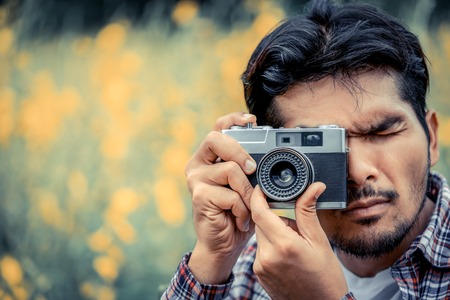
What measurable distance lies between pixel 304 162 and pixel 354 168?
13 centimetres

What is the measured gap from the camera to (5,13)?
2.94 meters

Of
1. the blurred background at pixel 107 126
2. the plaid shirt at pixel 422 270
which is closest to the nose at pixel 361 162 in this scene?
the plaid shirt at pixel 422 270

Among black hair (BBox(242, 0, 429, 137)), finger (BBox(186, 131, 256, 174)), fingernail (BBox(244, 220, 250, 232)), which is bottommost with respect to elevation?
fingernail (BBox(244, 220, 250, 232))

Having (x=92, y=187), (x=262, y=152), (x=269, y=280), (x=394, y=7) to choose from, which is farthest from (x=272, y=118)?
(x=92, y=187)

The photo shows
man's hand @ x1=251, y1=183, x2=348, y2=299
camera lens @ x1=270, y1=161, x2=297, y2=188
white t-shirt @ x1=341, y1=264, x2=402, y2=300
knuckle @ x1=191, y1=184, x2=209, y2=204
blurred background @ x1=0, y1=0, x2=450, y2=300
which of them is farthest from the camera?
blurred background @ x1=0, y1=0, x2=450, y2=300

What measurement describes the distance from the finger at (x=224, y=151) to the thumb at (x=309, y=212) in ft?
0.49

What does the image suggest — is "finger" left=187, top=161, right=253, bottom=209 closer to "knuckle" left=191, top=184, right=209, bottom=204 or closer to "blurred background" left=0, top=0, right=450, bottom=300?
"knuckle" left=191, top=184, right=209, bottom=204

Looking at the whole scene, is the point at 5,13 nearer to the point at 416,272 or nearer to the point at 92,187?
the point at 92,187

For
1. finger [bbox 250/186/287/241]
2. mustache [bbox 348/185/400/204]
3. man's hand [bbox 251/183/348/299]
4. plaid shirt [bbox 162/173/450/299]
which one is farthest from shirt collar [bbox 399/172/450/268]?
finger [bbox 250/186/287/241]

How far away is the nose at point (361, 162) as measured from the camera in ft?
4.89

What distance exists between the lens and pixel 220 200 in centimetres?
153

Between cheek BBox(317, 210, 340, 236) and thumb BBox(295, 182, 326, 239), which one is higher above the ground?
thumb BBox(295, 182, 326, 239)

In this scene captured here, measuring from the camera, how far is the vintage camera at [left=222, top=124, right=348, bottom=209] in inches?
56.5

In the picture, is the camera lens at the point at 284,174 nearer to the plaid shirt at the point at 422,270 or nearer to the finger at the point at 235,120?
the finger at the point at 235,120
